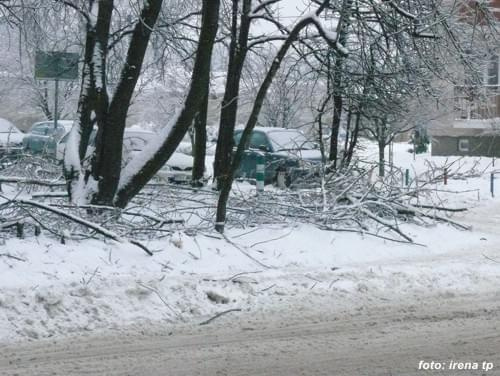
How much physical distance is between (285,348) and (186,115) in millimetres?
4050

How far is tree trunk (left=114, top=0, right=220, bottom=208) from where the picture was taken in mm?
9430

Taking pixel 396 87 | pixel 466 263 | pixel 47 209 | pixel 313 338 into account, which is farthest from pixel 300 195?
pixel 313 338

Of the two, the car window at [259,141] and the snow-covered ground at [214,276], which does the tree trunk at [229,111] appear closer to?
the snow-covered ground at [214,276]

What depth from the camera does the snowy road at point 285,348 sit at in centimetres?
570

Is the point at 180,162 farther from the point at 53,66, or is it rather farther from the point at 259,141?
the point at 53,66

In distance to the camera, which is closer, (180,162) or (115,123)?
(115,123)

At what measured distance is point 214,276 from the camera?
799cm

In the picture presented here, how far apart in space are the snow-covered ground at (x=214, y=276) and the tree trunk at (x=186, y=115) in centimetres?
102

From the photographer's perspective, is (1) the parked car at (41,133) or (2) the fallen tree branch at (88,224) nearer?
(2) the fallen tree branch at (88,224)

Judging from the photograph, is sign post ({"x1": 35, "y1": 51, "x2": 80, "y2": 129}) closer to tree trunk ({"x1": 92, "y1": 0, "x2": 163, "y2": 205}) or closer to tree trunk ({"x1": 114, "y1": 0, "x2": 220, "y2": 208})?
tree trunk ({"x1": 92, "y1": 0, "x2": 163, "y2": 205})

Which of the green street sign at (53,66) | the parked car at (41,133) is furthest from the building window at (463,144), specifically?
the green street sign at (53,66)

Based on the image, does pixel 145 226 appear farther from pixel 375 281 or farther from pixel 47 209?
pixel 375 281

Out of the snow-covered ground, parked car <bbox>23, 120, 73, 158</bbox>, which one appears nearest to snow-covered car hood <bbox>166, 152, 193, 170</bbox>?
parked car <bbox>23, 120, 73, 158</bbox>

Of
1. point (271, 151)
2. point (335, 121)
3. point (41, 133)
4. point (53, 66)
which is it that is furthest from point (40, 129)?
point (335, 121)
